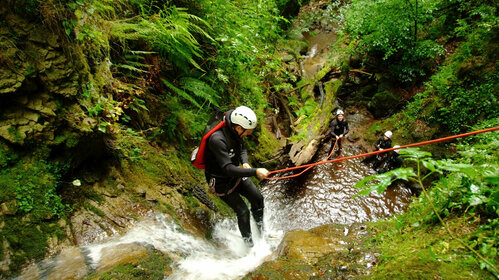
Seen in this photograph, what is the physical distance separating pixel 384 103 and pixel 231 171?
11231mm

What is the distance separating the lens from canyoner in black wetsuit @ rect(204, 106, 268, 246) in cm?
372

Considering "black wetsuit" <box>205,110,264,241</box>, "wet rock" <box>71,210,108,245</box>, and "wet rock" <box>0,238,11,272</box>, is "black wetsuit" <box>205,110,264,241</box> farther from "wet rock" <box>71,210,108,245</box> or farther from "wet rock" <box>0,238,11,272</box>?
"wet rock" <box>0,238,11,272</box>

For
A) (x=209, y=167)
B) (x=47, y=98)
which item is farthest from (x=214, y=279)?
(x=47, y=98)

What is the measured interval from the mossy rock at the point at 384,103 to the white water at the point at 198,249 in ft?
33.0

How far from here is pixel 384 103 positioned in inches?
472

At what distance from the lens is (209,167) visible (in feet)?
14.2

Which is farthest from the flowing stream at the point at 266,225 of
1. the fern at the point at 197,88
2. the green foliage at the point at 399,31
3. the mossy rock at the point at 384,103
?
the green foliage at the point at 399,31

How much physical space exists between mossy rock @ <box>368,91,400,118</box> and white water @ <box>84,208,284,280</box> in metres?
10.0

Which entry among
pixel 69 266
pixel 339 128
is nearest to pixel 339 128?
pixel 339 128

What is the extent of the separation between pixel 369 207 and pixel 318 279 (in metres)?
4.61

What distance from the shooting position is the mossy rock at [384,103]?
38.9ft

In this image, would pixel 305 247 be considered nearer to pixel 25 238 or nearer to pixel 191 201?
pixel 191 201

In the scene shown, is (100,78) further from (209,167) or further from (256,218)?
(256,218)

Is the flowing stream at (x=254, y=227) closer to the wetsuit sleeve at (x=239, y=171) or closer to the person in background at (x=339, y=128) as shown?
the person in background at (x=339, y=128)
